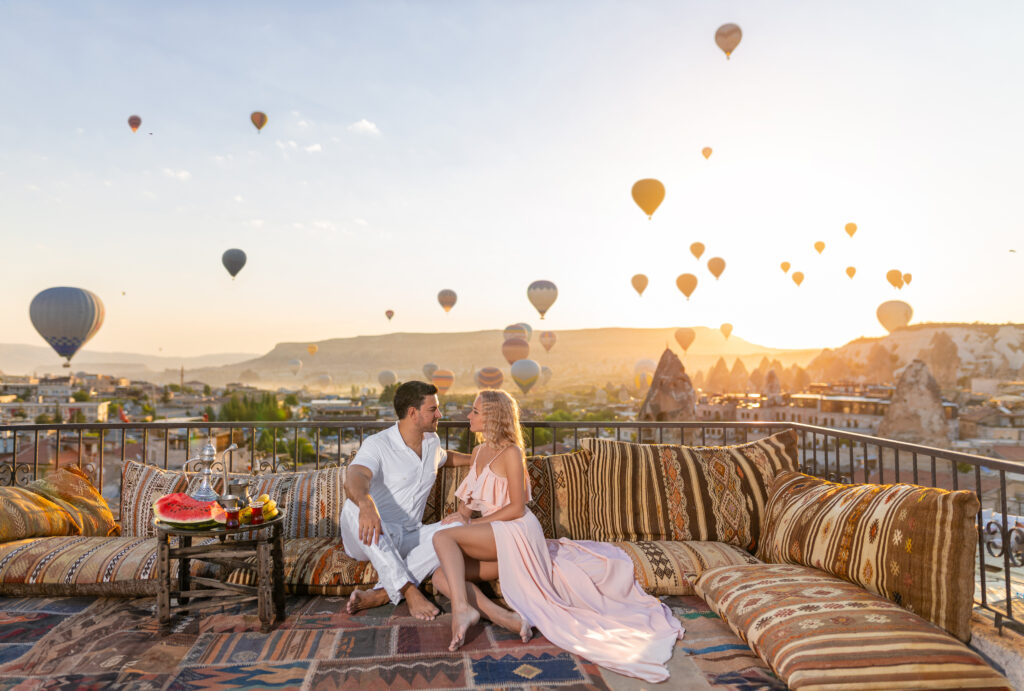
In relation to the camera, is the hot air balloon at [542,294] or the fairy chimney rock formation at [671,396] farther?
the hot air balloon at [542,294]

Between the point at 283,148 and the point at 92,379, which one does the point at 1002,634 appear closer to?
the point at 283,148

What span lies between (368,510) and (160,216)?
2925 cm

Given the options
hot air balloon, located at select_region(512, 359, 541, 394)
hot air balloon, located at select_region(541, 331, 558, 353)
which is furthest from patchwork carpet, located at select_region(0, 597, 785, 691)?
hot air balloon, located at select_region(541, 331, 558, 353)

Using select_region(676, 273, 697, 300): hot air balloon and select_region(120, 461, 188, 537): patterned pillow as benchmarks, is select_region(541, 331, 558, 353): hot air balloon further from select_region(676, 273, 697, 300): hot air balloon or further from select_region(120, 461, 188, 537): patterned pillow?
select_region(120, 461, 188, 537): patterned pillow

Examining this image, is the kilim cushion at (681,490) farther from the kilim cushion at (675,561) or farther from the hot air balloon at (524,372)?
the hot air balloon at (524,372)

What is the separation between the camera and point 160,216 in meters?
27.5

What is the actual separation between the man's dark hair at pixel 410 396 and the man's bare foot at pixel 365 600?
2.89 feet

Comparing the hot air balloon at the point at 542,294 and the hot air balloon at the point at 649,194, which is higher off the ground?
the hot air balloon at the point at 649,194

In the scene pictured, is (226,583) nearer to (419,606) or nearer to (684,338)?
(419,606)

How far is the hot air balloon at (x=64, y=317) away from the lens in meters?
25.7

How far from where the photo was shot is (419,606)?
9.91 ft

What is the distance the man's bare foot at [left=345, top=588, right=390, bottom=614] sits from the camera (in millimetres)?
3055

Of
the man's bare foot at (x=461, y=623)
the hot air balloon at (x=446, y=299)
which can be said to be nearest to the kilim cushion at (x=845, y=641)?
the man's bare foot at (x=461, y=623)

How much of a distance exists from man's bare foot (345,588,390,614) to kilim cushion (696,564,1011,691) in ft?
5.34
